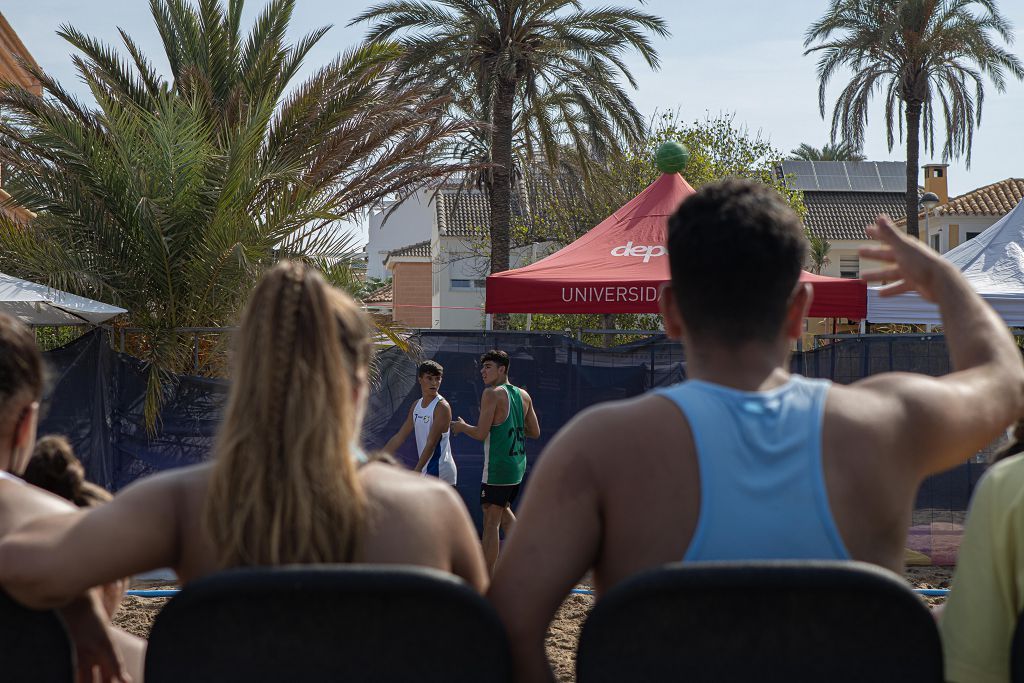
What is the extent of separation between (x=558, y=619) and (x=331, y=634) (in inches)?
206

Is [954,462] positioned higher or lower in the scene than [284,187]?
lower

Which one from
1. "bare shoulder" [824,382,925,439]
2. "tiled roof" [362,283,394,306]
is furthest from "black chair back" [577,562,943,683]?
"tiled roof" [362,283,394,306]

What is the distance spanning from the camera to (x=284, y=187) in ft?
39.3

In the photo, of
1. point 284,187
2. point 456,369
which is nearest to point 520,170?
point 284,187

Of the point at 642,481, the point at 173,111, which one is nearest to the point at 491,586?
the point at 642,481

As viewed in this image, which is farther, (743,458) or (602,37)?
(602,37)

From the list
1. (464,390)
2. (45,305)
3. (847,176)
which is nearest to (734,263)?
(464,390)

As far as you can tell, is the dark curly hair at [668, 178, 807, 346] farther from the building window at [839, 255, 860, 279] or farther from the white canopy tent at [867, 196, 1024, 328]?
the building window at [839, 255, 860, 279]

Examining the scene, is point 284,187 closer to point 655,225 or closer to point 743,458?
point 655,225

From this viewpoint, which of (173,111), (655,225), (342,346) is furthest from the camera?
(173,111)

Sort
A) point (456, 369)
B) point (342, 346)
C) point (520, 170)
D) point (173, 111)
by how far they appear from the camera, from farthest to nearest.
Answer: point (520, 170) < point (173, 111) < point (456, 369) < point (342, 346)

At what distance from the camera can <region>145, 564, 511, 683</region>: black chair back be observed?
1542 mm

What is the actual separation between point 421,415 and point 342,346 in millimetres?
6789

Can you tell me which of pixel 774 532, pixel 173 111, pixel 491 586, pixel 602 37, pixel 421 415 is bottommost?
pixel 421 415
